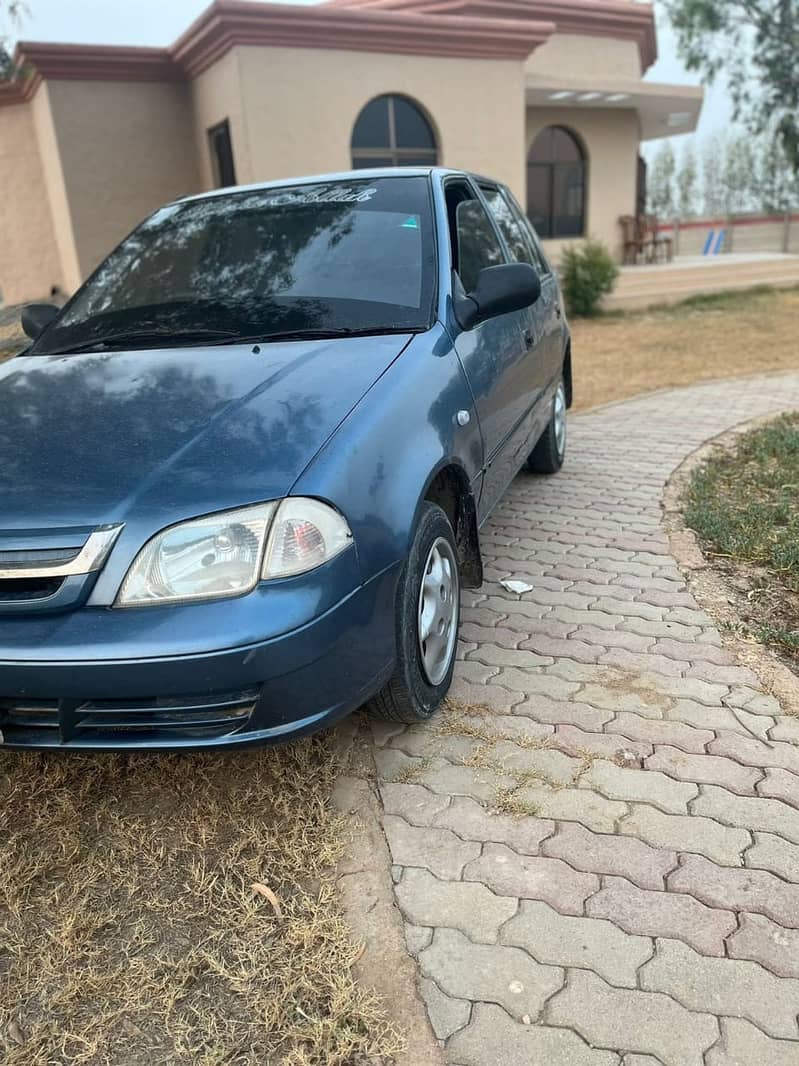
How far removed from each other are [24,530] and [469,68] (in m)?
13.6

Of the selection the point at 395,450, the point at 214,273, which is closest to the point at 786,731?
the point at 395,450

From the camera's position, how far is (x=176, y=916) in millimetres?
2154

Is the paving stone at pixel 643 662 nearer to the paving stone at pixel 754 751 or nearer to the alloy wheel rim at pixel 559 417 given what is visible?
the paving stone at pixel 754 751

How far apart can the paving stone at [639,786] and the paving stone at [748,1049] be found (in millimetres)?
718

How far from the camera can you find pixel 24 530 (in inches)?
84.1

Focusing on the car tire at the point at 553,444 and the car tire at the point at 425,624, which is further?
the car tire at the point at 553,444

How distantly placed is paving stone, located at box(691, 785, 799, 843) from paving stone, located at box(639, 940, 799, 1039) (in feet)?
1.68

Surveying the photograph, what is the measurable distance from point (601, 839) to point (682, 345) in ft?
34.3

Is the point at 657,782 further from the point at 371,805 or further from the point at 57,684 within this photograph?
the point at 57,684

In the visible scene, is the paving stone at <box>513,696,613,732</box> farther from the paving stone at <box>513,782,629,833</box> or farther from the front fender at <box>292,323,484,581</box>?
the front fender at <box>292,323,484,581</box>

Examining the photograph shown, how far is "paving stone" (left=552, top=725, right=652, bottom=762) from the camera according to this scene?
8.88 feet

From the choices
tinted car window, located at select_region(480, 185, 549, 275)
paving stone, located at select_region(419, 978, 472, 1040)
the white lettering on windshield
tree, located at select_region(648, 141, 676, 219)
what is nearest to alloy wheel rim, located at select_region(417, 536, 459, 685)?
paving stone, located at select_region(419, 978, 472, 1040)

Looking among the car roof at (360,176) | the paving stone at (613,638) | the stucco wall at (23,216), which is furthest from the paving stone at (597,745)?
the stucco wall at (23,216)

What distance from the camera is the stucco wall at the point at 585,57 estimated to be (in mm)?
17062
